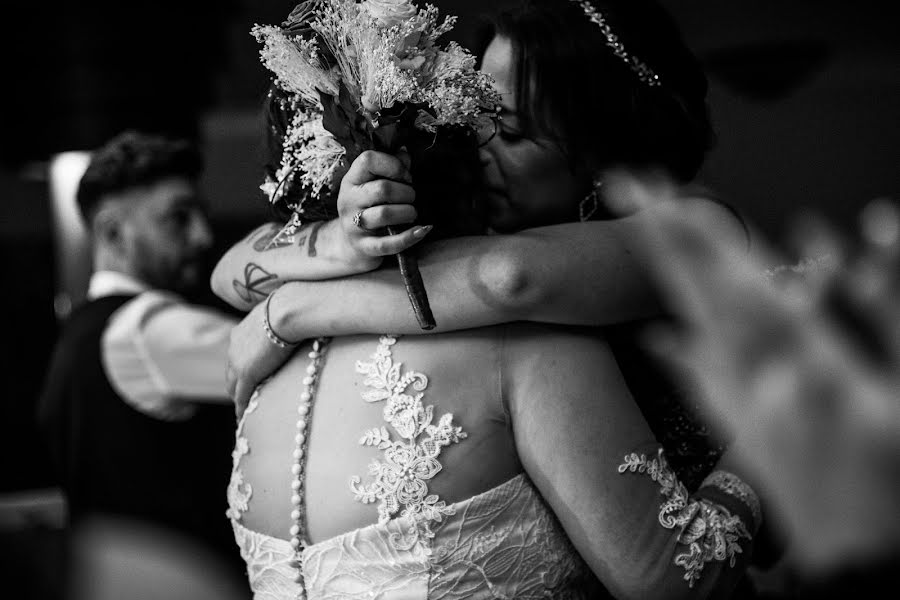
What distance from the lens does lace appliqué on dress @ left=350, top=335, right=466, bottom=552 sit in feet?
4.20

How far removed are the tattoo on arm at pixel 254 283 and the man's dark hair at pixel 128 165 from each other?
1799mm

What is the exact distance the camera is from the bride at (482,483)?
4.11ft

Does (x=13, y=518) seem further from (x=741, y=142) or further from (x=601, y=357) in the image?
(x=601, y=357)

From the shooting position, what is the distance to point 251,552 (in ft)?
4.73

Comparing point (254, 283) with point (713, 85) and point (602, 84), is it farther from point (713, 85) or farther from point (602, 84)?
point (713, 85)

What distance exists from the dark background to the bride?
907 millimetres

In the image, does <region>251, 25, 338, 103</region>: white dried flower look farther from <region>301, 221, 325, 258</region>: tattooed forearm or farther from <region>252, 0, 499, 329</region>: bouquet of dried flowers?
<region>301, 221, 325, 258</region>: tattooed forearm

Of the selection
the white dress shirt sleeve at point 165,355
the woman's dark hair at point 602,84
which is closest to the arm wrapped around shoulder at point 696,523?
the woman's dark hair at point 602,84

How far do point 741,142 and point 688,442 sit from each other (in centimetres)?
180

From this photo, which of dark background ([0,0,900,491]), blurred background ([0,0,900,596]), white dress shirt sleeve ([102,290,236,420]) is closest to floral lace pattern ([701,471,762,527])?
blurred background ([0,0,900,596])

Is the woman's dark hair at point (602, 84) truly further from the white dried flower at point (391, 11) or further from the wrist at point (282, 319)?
the wrist at point (282, 319)

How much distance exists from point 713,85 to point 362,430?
7.65ft

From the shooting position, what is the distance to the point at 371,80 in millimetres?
1217

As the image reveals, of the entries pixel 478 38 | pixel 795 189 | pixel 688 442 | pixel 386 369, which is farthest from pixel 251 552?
pixel 795 189
